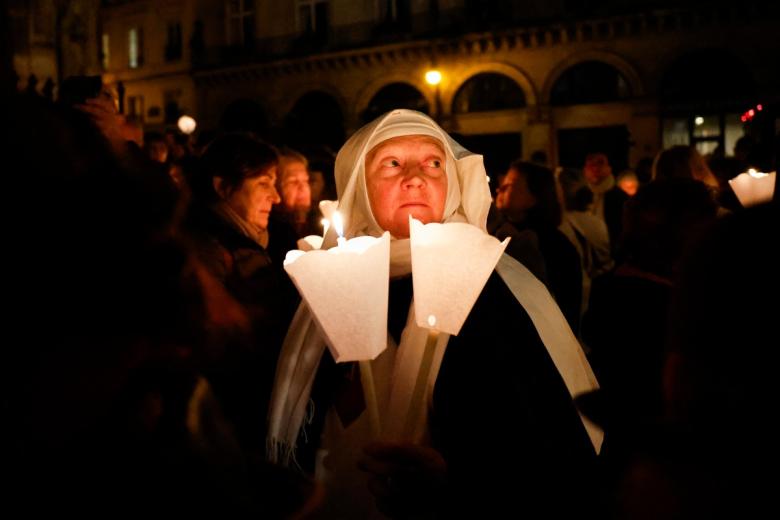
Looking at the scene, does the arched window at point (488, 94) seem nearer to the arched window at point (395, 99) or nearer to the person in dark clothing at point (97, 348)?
the arched window at point (395, 99)

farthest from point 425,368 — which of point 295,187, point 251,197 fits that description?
point 295,187

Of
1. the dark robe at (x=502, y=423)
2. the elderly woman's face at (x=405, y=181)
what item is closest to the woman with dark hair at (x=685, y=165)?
the elderly woman's face at (x=405, y=181)

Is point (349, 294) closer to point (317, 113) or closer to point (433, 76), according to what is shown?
point (433, 76)

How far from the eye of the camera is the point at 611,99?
21141 mm

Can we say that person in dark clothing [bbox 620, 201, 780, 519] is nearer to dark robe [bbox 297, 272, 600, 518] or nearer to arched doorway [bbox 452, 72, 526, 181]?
dark robe [bbox 297, 272, 600, 518]

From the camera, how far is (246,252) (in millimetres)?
3361

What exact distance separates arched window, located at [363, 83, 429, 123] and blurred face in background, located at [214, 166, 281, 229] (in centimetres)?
2020

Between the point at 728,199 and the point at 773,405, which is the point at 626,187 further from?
the point at 773,405

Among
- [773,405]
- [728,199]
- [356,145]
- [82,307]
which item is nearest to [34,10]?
[356,145]

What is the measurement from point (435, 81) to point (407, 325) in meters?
20.9

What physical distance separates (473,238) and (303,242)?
1163mm

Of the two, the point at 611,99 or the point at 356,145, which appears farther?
the point at 611,99

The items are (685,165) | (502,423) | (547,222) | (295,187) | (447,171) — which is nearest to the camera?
(502,423)

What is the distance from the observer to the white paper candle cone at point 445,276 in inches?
57.6
